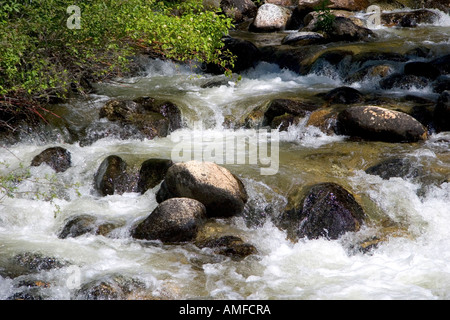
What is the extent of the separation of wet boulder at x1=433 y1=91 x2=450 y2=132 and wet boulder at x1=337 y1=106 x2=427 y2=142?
0.37 metres

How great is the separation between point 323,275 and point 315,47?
29.3 feet

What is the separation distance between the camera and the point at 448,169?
22.5ft

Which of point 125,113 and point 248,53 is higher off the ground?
point 248,53

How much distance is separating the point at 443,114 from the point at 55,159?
637cm

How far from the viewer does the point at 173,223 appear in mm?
5773

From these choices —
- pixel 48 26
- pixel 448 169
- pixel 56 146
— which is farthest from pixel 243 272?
pixel 48 26

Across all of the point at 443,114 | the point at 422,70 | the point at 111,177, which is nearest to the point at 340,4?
the point at 422,70

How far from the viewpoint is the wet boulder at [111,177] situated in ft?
23.5

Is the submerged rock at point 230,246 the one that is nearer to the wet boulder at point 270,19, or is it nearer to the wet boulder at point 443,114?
the wet boulder at point 443,114

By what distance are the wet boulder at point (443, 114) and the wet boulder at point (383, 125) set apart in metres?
0.37

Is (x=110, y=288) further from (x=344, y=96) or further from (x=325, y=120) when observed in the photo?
(x=344, y=96)

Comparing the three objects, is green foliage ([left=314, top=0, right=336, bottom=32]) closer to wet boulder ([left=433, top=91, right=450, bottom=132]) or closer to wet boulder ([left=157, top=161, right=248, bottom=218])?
wet boulder ([left=433, top=91, right=450, bottom=132])

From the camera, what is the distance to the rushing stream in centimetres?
479
